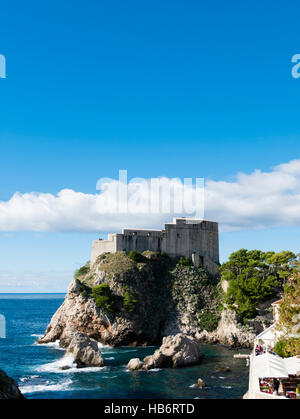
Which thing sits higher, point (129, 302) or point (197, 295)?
point (197, 295)

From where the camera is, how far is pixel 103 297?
189 feet

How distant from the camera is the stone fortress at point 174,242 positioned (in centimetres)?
6844

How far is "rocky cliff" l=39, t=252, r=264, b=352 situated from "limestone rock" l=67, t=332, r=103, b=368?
39.6 feet

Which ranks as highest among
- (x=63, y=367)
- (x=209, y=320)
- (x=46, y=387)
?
(x=209, y=320)

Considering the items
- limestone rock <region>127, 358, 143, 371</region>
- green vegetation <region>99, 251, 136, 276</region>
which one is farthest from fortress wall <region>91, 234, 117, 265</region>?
limestone rock <region>127, 358, 143, 371</region>

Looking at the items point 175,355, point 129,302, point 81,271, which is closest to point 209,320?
point 129,302

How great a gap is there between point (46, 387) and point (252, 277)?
3457cm

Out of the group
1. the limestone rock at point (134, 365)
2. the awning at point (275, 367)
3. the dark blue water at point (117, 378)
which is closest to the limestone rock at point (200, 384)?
the dark blue water at point (117, 378)

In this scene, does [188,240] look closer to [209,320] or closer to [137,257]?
[137,257]

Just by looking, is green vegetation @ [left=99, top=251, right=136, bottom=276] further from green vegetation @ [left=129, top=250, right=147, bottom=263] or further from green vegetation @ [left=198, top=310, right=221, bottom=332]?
green vegetation @ [left=198, top=310, right=221, bottom=332]

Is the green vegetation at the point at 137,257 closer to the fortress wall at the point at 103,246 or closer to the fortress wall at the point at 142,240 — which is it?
the fortress wall at the point at 142,240
